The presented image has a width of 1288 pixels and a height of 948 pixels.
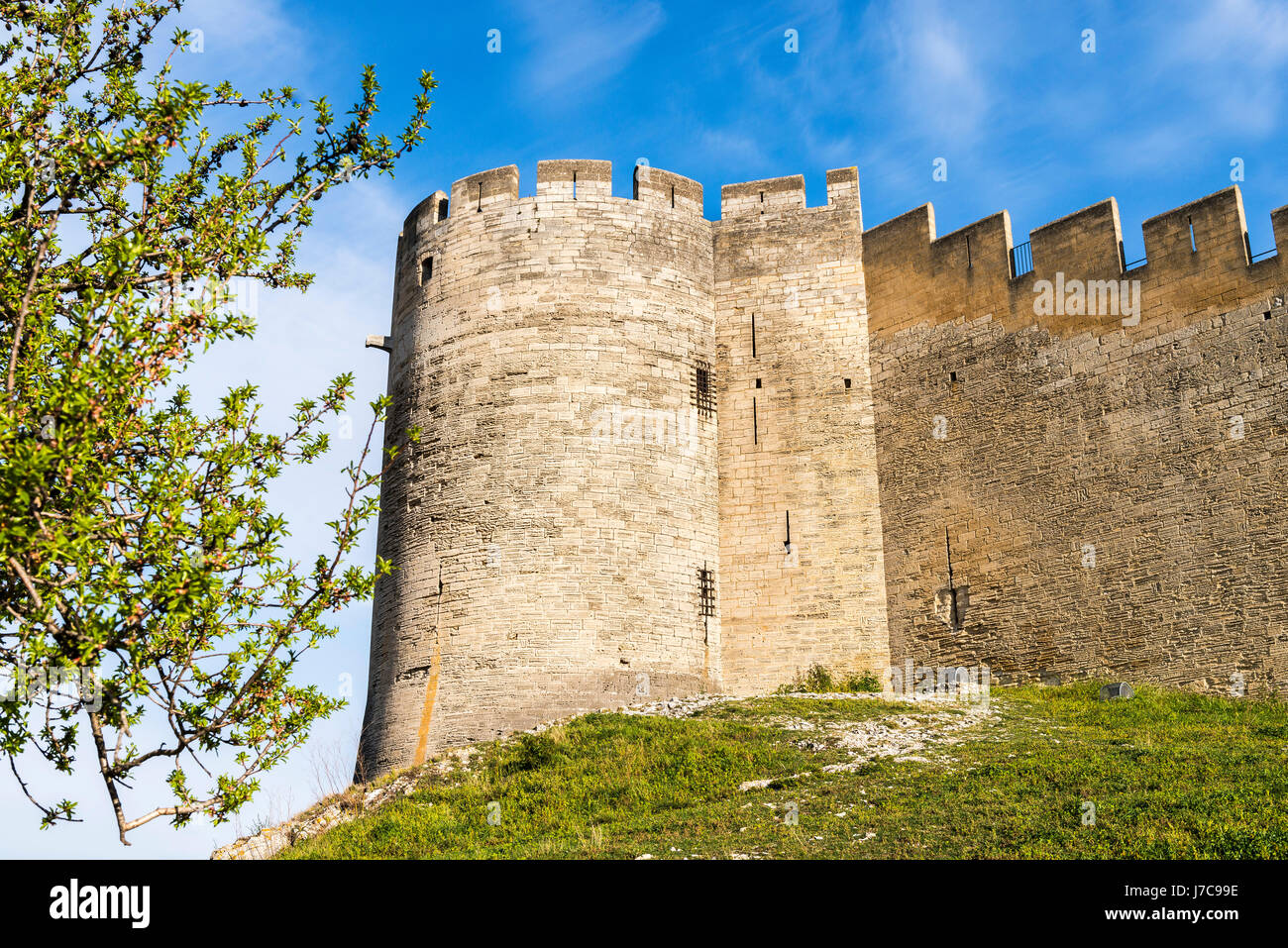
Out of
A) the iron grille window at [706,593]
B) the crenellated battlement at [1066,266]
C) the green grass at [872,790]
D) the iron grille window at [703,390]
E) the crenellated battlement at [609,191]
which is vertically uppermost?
the crenellated battlement at [609,191]

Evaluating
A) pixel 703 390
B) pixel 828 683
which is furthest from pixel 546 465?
pixel 828 683

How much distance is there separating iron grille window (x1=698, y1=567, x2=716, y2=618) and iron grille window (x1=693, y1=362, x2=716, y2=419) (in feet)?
7.57

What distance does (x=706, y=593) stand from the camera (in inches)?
661

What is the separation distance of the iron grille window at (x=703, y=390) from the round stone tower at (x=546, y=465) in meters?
0.04

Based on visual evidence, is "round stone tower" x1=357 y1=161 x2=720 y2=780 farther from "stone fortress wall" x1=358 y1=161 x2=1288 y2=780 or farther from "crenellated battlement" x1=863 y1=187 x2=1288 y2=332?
"crenellated battlement" x1=863 y1=187 x2=1288 y2=332

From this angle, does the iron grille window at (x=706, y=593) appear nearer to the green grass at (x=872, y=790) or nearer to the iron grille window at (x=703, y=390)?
the iron grille window at (x=703, y=390)

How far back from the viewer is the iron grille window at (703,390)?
17.7 m

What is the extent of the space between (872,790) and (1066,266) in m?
8.63

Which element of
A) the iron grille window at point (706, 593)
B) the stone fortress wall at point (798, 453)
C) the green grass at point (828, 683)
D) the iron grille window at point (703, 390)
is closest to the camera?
the stone fortress wall at point (798, 453)

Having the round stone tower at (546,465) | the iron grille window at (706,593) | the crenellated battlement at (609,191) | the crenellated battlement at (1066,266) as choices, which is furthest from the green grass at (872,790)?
the crenellated battlement at (609,191)

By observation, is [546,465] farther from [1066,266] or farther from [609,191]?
[1066,266]

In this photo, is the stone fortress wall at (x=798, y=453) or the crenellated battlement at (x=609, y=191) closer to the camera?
the stone fortress wall at (x=798, y=453)

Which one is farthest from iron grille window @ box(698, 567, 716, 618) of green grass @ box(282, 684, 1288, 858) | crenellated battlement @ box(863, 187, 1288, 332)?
crenellated battlement @ box(863, 187, 1288, 332)
